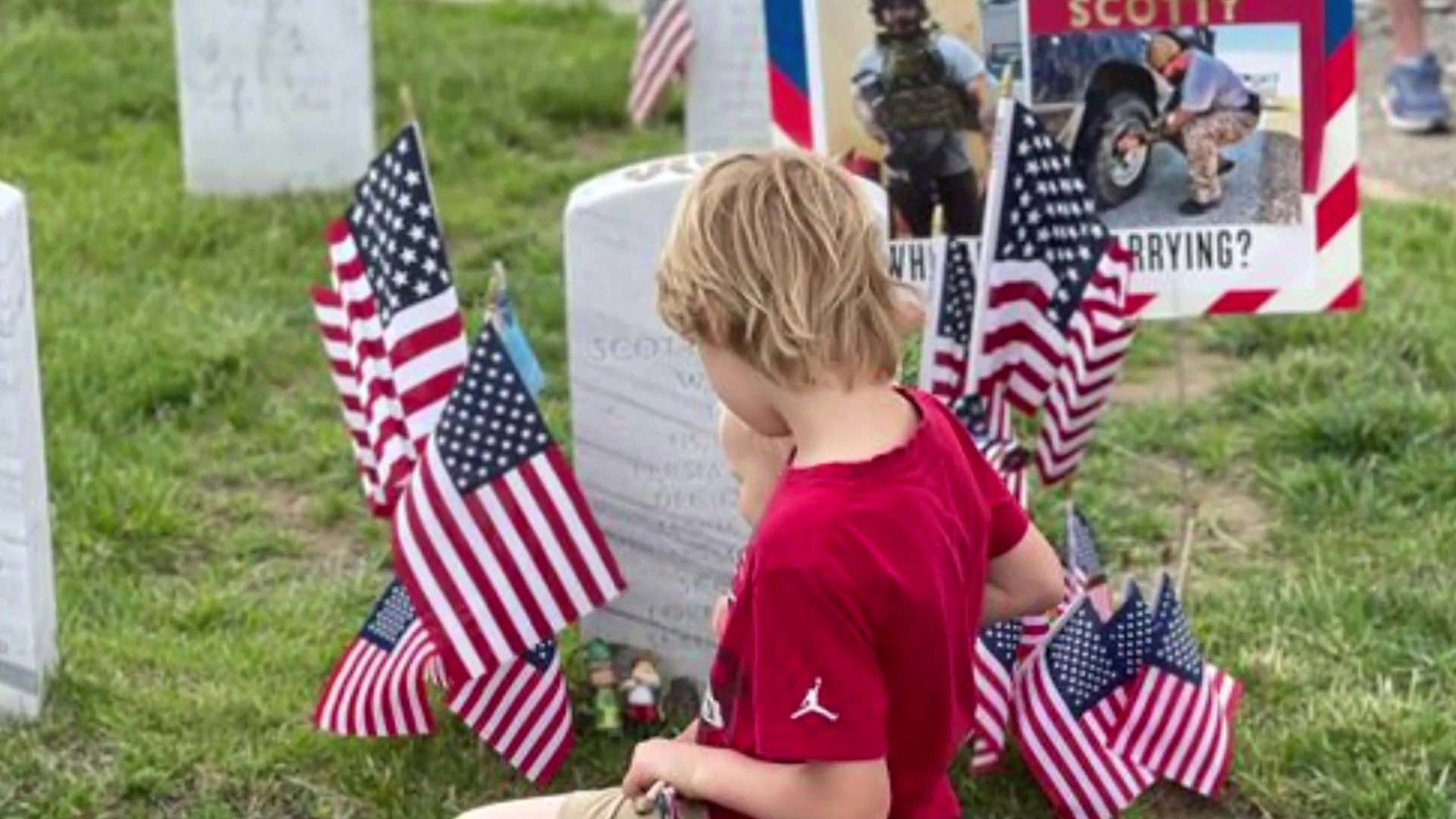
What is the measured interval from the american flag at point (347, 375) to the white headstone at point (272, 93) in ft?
11.7

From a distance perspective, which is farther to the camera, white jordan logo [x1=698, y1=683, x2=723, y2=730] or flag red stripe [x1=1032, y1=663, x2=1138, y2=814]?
flag red stripe [x1=1032, y1=663, x2=1138, y2=814]

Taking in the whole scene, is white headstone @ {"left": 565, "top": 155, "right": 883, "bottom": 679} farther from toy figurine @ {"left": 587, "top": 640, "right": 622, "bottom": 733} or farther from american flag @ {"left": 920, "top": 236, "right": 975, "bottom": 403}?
american flag @ {"left": 920, "top": 236, "right": 975, "bottom": 403}

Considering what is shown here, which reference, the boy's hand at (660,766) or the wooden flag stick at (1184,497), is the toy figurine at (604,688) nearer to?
the wooden flag stick at (1184,497)

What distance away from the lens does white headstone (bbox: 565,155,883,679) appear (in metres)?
4.78

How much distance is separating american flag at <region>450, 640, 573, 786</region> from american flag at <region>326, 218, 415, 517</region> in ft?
1.42

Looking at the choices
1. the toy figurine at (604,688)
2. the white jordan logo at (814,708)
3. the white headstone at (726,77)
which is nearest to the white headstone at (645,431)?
the toy figurine at (604,688)

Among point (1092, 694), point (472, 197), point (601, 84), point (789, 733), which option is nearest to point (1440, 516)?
point (1092, 694)

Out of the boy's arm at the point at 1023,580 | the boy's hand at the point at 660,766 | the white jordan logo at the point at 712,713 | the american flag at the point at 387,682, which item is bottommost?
the american flag at the point at 387,682

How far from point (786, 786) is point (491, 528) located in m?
1.50

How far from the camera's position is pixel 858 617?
3.16m

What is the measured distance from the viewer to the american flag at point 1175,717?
4719mm

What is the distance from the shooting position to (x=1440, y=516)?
604 cm

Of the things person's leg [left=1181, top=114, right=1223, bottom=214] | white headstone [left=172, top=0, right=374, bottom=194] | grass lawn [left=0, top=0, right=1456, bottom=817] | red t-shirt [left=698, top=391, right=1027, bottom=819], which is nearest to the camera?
red t-shirt [left=698, top=391, right=1027, bottom=819]

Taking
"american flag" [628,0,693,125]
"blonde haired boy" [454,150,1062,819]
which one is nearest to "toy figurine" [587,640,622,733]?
"blonde haired boy" [454,150,1062,819]
